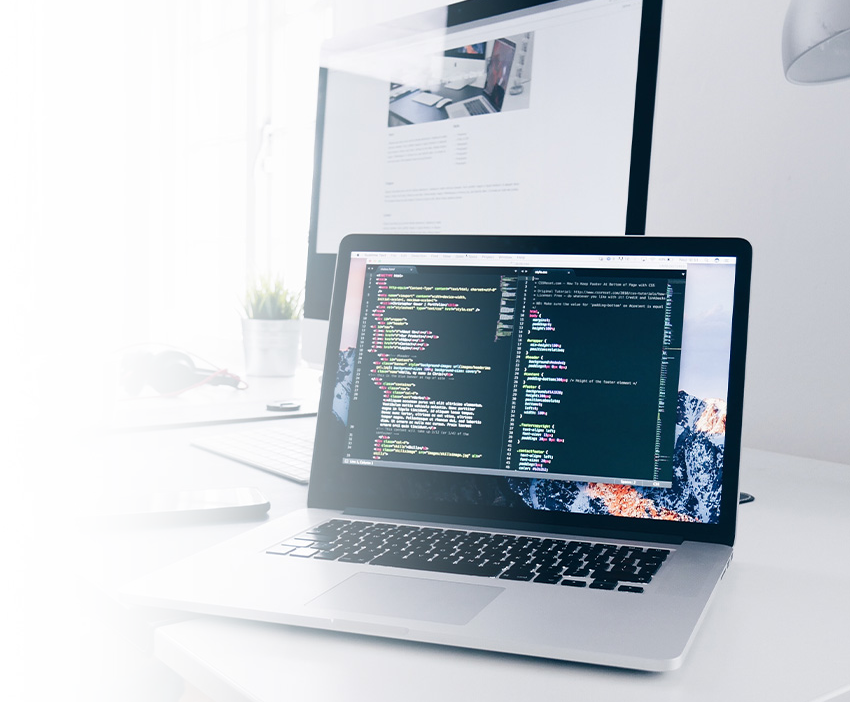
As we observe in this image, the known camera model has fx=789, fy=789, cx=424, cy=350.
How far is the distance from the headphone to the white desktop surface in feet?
3.00

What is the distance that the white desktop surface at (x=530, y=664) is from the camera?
1.20ft

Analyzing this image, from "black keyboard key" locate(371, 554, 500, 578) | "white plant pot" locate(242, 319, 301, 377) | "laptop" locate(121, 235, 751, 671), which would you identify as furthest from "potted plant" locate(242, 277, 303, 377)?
"black keyboard key" locate(371, 554, 500, 578)

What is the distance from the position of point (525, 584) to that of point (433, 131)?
2.13ft

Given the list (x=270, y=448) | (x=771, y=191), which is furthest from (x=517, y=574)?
(x=771, y=191)

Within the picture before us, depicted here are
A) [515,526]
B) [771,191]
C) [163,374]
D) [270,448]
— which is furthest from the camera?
[163,374]

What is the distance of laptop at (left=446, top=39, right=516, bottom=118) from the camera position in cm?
90

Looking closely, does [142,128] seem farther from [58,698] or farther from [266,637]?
[266,637]

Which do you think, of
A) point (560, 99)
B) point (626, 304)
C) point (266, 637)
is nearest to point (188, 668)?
point (266, 637)

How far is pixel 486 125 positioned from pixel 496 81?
5 cm

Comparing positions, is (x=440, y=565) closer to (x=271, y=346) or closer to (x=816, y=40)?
(x=816, y=40)

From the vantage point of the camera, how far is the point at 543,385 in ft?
2.09

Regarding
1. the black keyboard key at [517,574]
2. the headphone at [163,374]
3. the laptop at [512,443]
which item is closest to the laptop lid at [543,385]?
the laptop at [512,443]

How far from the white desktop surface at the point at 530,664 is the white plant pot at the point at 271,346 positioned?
1088 mm

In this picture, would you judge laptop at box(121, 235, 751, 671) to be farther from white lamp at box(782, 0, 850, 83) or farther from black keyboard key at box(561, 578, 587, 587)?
white lamp at box(782, 0, 850, 83)
